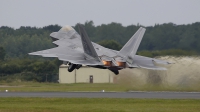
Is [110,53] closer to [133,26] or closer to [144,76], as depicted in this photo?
[144,76]

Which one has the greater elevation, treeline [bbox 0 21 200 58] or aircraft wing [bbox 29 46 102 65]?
treeline [bbox 0 21 200 58]

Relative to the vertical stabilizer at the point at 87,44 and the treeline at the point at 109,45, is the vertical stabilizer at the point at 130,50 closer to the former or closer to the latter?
the vertical stabilizer at the point at 87,44

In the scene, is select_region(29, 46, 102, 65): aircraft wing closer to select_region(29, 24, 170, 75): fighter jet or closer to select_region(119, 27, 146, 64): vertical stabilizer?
select_region(29, 24, 170, 75): fighter jet

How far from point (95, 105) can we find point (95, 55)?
14.2 metres

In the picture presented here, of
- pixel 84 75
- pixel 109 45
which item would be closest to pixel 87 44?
pixel 84 75

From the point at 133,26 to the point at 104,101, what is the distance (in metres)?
40.4

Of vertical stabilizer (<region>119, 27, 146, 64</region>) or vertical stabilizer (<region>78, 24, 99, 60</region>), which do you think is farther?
vertical stabilizer (<region>119, 27, 146, 64</region>)

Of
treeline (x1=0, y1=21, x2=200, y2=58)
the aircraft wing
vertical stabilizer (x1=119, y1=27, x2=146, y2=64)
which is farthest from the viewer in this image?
treeline (x1=0, y1=21, x2=200, y2=58)

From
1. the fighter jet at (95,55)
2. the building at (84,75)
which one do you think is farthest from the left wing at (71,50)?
the building at (84,75)

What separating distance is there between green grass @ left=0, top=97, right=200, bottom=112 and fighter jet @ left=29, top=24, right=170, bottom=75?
32.8 feet

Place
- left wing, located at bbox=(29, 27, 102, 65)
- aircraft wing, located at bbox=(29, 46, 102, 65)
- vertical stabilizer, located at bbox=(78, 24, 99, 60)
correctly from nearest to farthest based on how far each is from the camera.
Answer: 1. vertical stabilizer, located at bbox=(78, 24, 99, 60)
2. left wing, located at bbox=(29, 27, 102, 65)
3. aircraft wing, located at bbox=(29, 46, 102, 65)

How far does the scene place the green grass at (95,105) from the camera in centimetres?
3231

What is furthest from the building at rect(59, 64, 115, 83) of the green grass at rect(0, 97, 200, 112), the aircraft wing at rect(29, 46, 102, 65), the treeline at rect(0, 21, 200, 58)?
the green grass at rect(0, 97, 200, 112)

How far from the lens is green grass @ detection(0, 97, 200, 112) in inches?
1272
